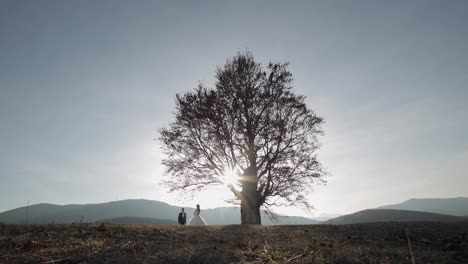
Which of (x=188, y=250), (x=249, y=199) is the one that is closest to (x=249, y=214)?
(x=249, y=199)

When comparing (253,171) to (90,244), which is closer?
(90,244)

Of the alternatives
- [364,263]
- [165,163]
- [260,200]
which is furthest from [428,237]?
[165,163]

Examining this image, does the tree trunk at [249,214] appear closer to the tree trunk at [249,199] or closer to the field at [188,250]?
the tree trunk at [249,199]

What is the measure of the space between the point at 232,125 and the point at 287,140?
14.8ft

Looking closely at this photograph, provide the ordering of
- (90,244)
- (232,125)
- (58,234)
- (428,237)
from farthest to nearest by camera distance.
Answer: (232,125) → (428,237) → (58,234) → (90,244)

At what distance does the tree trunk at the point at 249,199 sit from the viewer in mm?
21828

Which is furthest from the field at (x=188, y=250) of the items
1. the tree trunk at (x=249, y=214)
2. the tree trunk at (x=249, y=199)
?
the tree trunk at (x=249, y=214)

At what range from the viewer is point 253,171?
2189 centimetres

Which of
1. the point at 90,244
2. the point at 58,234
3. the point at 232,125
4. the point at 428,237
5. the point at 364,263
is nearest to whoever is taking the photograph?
the point at 364,263

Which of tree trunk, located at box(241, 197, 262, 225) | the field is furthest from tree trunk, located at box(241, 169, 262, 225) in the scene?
the field

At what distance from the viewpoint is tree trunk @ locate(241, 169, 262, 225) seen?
2183 centimetres

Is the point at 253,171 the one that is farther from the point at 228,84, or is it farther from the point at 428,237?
the point at 428,237

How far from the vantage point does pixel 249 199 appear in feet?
72.5

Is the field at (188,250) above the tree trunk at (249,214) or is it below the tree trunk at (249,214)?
above
